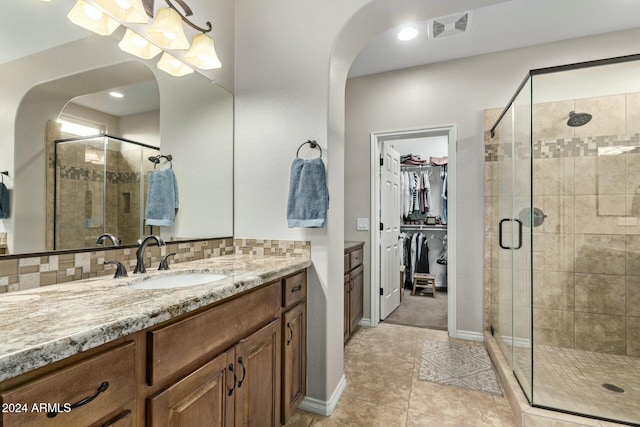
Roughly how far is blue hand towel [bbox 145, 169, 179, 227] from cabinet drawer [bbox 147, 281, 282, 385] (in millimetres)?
772

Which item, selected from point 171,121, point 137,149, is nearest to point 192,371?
point 137,149

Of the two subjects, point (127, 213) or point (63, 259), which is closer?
point (63, 259)

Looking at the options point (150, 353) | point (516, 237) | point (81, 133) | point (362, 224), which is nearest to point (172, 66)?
point (81, 133)

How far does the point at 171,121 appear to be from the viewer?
1.73 meters

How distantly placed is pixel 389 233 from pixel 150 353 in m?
3.13

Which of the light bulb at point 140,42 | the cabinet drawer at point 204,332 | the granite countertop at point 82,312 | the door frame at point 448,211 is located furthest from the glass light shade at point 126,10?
the door frame at point 448,211

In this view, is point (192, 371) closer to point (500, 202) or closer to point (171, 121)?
point (171, 121)

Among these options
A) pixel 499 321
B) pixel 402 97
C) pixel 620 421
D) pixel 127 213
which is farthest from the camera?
pixel 402 97

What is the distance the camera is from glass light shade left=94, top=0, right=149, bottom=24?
1308 mm

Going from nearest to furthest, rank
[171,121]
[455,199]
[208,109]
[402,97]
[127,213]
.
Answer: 1. [127,213]
2. [171,121]
3. [208,109]
4. [455,199]
5. [402,97]

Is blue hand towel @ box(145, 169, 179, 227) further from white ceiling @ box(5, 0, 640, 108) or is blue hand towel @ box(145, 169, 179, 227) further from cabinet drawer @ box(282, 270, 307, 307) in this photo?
cabinet drawer @ box(282, 270, 307, 307)

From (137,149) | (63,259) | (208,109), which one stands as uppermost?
(208,109)

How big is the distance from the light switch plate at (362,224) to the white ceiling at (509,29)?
1.65m

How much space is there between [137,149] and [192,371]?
44.8 inches
